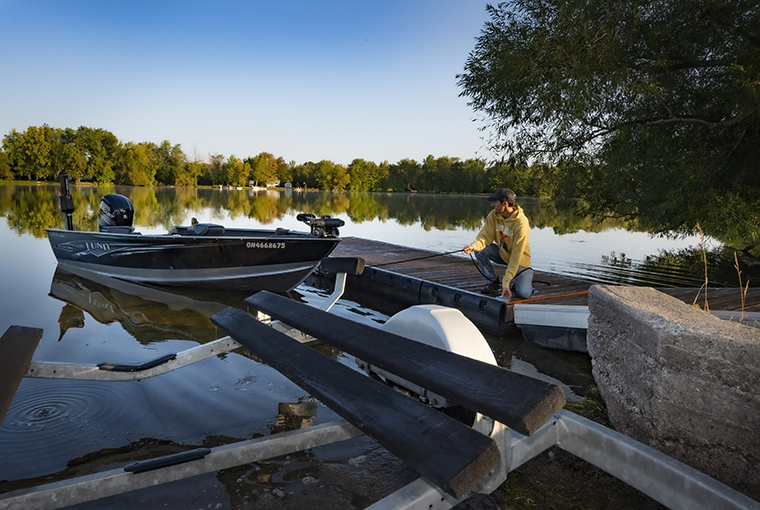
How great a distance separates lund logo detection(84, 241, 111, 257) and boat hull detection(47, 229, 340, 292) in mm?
27

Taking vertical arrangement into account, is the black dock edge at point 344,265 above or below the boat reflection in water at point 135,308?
above

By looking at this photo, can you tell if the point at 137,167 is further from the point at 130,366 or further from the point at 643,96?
the point at 130,366

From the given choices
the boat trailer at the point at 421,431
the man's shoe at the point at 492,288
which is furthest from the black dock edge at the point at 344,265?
the man's shoe at the point at 492,288

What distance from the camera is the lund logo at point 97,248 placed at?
9.41m

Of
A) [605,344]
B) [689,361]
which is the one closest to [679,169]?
[605,344]

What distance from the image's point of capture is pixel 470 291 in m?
6.90

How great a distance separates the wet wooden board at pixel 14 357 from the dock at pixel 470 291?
4.91 meters

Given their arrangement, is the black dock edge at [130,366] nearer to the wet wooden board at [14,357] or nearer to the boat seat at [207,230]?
the wet wooden board at [14,357]

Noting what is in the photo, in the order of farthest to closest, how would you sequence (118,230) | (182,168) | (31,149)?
(182,168)
(31,149)
(118,230)

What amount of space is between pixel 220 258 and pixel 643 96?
961 centimetres

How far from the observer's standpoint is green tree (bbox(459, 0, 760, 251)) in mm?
8812

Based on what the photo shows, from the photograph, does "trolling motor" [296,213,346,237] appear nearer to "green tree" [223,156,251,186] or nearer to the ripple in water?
the ripple in water

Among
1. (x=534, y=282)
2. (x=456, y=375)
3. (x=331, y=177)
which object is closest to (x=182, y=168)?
(x=331, y=177)

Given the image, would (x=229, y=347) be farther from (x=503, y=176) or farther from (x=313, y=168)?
(x=313, y=168)
